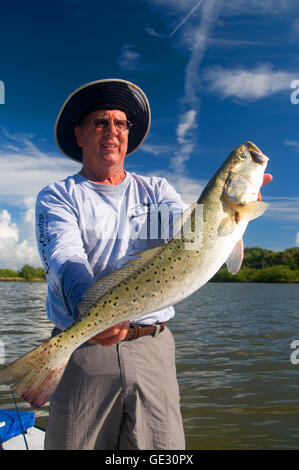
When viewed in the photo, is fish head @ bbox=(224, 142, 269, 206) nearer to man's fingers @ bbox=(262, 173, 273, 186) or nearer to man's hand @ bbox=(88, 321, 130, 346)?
man's fingers @ bbox=(262, 173, 273, 186)

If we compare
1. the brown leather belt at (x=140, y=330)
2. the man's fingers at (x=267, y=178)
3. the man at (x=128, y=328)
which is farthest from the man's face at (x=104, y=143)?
the brown leather belt at (x=140, y=330)

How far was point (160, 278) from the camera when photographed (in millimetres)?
2740

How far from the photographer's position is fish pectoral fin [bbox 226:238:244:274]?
9.69 feet

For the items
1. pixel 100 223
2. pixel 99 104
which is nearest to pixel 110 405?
pixel 100 223

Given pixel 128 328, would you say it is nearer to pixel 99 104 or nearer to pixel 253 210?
pixel 253 210

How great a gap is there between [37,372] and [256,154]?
2.26 meters

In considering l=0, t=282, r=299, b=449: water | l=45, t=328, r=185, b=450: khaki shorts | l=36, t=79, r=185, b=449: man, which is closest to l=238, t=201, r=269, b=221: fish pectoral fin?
l=36, t=79, r=185, b=449: man

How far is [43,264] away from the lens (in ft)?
10.6

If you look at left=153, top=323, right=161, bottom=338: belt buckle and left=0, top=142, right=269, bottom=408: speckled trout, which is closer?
left=0, top=142, right=269, bottom=408: speckled trout

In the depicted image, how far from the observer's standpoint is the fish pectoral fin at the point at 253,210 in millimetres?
2867

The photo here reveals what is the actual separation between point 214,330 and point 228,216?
19691mm

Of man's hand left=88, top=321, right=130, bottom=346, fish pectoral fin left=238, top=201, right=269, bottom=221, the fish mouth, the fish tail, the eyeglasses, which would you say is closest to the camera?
the fish tail

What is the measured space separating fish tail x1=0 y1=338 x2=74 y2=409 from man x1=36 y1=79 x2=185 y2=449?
44cm
